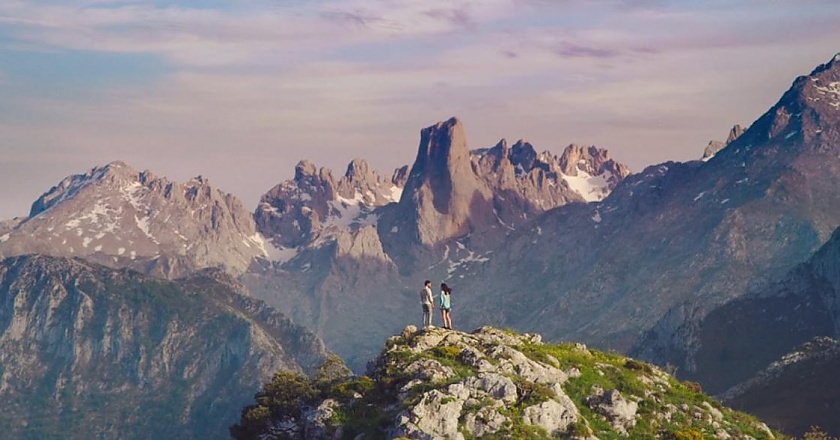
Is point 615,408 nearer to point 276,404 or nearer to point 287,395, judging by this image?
point 287,395

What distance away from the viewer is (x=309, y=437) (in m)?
118

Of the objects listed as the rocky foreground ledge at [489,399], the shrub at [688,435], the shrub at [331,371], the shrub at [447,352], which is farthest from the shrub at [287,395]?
the shrub at [688,435]

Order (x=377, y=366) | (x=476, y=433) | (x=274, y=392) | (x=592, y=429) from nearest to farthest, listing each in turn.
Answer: (x=476, y=433), (x=592, y=429), (x=377, y=366), (x=274, y=392)

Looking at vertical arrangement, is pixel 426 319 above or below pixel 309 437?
above

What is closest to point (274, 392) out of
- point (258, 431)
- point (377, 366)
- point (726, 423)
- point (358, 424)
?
point (258, 431)

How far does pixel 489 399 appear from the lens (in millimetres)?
111750

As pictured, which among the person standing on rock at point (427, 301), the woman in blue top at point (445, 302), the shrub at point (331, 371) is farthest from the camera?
the shrub at point (331, 371)

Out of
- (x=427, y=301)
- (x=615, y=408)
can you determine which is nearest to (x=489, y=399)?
(x=615, y=408)

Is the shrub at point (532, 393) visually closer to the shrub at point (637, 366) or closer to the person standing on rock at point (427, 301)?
the shrub at point (637, 366)

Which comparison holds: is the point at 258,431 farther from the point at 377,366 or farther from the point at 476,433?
the point at 476,433

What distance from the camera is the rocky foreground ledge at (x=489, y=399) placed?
360ft

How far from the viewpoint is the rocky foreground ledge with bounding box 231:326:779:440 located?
110m

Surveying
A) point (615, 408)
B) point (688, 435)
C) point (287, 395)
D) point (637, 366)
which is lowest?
point (688, 435)

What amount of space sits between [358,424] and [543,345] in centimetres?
2701
